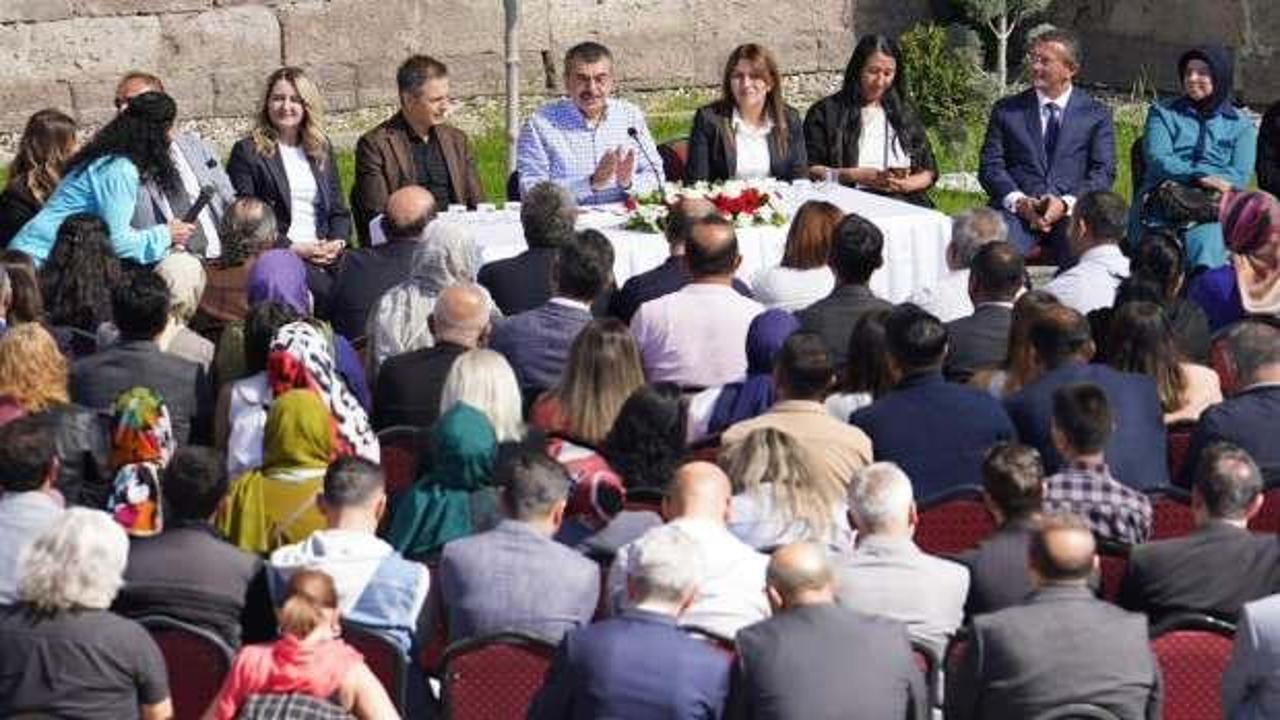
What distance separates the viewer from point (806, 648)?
9.00 meters

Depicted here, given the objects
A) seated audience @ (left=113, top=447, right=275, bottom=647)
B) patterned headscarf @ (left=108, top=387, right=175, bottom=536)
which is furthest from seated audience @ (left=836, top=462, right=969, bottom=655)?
patterned headscarf @ (left=108, top=387, right=175, bottom=536)

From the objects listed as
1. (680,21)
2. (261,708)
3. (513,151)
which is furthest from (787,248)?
(680,21)

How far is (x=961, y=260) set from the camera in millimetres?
13344

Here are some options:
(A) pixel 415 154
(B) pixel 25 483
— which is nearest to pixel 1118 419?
(B) pixel 25 483

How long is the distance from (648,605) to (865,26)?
1296 cm

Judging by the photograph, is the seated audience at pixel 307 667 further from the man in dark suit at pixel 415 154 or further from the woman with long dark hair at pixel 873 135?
the woman with long dark hair at pixel 873 135

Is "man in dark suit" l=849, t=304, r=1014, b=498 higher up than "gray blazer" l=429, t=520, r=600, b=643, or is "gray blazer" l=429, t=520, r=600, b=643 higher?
"man in dark suit" l=849, t=304, r=1014, b=498

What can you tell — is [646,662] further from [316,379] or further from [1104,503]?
[316,379]

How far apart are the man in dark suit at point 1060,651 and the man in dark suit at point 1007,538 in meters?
0.60

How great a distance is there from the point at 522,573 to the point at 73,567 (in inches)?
52.2

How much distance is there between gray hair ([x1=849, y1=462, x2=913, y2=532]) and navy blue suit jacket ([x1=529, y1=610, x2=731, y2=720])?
0.86 meters

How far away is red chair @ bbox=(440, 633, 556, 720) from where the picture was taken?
9273 millimetres

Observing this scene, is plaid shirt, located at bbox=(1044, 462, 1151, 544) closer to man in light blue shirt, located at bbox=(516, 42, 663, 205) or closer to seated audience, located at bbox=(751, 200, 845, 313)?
seated audience, located at bbox=(751, 200, 845, 313)

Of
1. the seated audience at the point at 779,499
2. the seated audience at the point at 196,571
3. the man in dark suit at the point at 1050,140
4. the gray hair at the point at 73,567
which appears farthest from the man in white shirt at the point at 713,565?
the man in dark suit at the point at 1050,140
